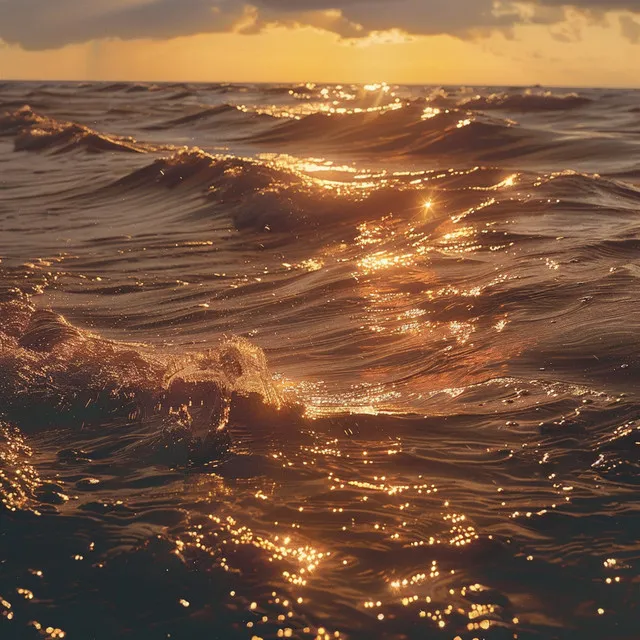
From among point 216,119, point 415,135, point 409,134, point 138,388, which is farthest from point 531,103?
point 138,388

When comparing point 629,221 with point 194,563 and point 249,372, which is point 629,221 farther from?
point 194,563

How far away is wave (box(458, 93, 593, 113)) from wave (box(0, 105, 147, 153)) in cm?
1507

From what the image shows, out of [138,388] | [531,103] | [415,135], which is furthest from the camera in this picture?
[531,103]

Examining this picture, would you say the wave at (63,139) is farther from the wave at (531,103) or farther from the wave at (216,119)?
the wave at (531,103)

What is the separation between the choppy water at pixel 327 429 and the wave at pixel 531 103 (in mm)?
22881

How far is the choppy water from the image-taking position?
116 inches

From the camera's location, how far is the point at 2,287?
7465mm

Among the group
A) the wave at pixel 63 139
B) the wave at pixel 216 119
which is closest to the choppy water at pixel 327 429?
the wave at pixel 63 139

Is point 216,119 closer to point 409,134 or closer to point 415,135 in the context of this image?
point 409,134

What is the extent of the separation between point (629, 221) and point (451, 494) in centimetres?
673

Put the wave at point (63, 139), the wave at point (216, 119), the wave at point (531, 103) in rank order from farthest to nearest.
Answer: the wave at point (531, 103)
the wave at point (216, 119)
the wave at point (63, 139)

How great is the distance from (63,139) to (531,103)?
18846 mm

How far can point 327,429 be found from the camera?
4.29m

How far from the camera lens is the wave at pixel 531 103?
32.0 meters
